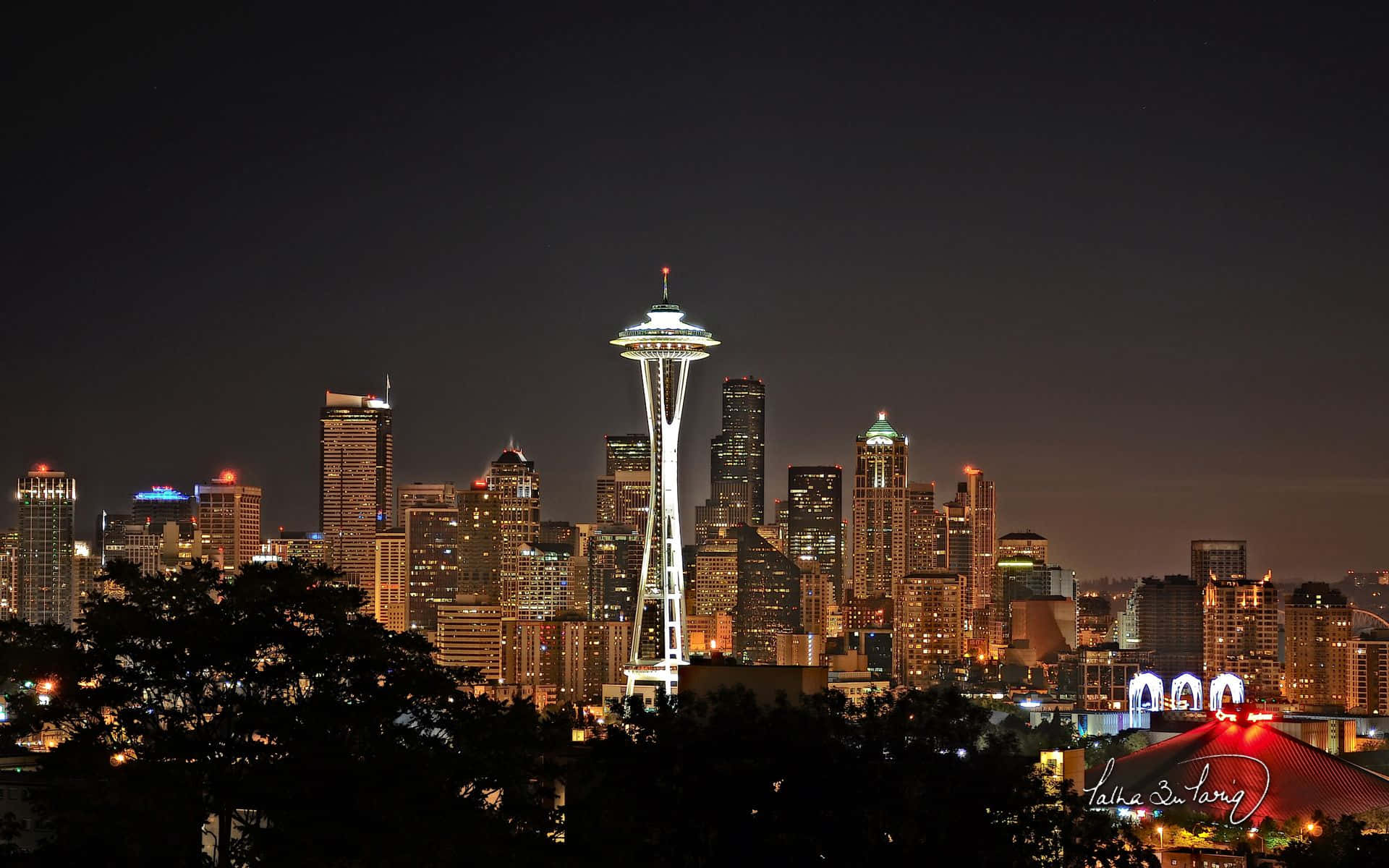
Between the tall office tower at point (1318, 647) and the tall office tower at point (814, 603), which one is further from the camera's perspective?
the tall office tower at point (814, 603)

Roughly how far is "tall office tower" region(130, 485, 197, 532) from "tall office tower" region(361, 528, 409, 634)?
17072mm

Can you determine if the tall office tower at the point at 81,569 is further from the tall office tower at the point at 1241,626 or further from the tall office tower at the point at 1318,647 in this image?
the tall office tower at the point at 1318,647

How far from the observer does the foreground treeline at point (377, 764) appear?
84.2 feet

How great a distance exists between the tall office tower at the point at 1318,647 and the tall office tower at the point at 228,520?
276 feet

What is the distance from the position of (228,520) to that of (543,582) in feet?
96.8

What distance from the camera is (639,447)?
19062cm

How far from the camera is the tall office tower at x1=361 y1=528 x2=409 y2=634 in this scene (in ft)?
544

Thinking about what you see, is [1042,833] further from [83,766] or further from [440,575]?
[440,575]

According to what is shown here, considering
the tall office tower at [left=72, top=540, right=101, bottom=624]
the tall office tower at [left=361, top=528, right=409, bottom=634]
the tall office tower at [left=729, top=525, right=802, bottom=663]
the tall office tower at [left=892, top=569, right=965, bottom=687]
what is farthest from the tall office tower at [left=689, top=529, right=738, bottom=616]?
the tall office tower at [left=72, top=540, right=101, bottom=624]

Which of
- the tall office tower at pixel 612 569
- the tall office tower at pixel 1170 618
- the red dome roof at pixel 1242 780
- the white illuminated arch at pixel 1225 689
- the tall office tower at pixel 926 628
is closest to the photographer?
the red dome roof at pixel 1242 780

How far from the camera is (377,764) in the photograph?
2588 cm

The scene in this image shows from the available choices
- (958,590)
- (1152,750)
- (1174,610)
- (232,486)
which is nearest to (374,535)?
(232,486)

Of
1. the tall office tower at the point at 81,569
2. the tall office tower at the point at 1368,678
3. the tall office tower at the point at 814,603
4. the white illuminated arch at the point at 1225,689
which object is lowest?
the tall office tower at the point at 1368,678

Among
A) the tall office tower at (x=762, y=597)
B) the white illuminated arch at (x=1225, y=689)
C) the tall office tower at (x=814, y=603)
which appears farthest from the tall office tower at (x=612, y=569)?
the white illuminated arch at (x=1225, y=689)
